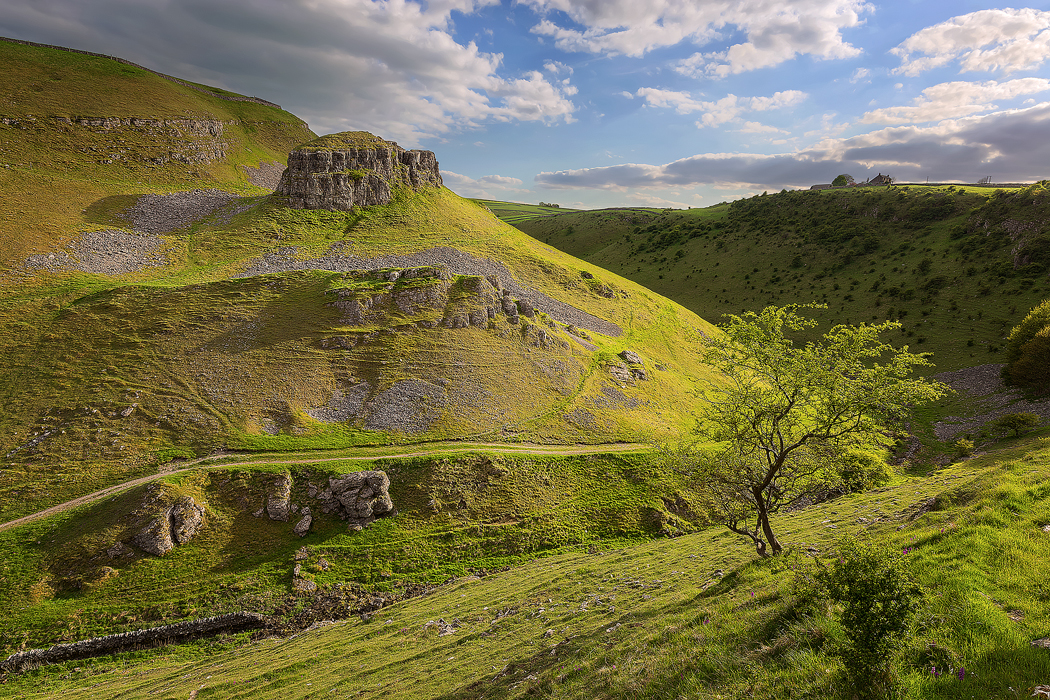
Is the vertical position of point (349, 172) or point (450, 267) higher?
point (349, 172)

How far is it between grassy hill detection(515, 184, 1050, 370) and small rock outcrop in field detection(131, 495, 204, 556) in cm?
10630

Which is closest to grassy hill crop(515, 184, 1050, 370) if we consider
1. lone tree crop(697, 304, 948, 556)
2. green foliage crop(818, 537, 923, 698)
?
lone tree crop(697, 304, 948, 556)

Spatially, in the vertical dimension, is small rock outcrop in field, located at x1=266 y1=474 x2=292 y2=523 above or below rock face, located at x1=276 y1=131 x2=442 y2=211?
below

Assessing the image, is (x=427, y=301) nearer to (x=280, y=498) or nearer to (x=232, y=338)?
(x=232, y=338)

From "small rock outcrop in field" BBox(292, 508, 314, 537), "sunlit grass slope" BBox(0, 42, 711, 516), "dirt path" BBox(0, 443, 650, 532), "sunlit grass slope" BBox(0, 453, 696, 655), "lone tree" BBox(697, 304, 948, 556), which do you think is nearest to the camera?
"lone tree" BBox(697, 304, 948, 556)

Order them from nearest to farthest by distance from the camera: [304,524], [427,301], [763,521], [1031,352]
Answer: [763,521] < [304,524] < [1031,352] < [427,301]

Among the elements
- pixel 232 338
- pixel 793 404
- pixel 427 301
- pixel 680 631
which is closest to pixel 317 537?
pixel 232 338

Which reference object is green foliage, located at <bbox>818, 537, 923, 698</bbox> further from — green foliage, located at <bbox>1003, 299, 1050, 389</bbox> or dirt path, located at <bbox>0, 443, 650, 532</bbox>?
green foliage, located at <bbox>1003, 299, 1050, 389</bbox>

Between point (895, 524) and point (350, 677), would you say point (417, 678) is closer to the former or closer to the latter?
point (350, 677)

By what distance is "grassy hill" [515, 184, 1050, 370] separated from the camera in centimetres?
7725

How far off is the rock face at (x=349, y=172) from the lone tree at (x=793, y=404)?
76.5m

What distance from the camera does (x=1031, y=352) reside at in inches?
2005

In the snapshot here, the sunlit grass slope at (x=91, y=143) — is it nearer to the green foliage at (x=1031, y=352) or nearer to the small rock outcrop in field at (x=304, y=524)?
the small rock outcrop in field at (x=304, y=524)

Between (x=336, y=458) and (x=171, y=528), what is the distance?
11.6m
